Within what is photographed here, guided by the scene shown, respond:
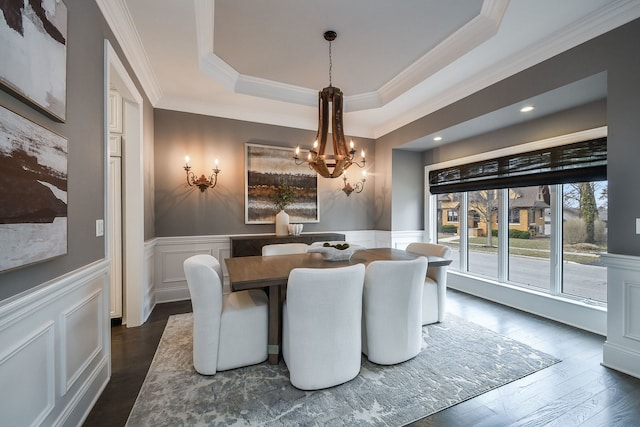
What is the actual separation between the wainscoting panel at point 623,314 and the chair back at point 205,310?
3.07 metres

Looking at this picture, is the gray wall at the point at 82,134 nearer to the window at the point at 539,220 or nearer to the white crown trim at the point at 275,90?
the white crown trim at the point at 275,90

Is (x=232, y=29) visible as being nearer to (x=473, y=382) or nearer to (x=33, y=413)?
(x=33, y=413)

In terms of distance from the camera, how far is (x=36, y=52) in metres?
1.17

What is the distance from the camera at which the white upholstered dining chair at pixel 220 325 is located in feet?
6.59

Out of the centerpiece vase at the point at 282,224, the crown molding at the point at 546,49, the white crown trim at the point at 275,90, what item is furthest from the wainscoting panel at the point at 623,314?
the white crown trim at the point at 275,90

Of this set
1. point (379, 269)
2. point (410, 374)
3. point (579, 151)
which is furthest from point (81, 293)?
point (579, 151)

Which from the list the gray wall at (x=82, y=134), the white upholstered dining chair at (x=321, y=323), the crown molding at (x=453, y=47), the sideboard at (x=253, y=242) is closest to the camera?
the gray wall at (x=82, y=134)

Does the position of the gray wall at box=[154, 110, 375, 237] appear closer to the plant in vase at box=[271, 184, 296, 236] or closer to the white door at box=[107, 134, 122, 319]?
the plant in vase at box=[271, 184, 296, 236]

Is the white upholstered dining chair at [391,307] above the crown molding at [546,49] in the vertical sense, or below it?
below

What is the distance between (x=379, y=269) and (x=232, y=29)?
2.49 m

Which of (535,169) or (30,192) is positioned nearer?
(30,192)

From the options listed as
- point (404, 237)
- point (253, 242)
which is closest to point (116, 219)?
point (253, 242)

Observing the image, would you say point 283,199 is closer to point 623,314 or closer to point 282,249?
point 282,249

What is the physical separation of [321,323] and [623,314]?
7.75ft
